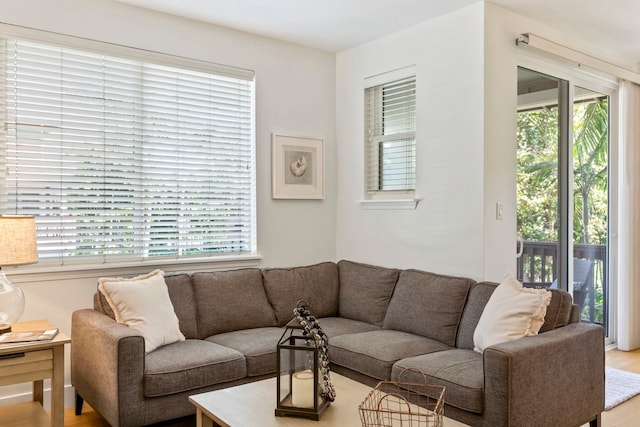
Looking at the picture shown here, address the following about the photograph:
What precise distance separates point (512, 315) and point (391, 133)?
189 centimetres

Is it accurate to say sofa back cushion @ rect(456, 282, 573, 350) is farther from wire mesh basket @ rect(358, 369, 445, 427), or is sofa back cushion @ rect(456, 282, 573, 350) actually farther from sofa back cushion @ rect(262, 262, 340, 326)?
sofa back cushion @ rect(262, 262, 340, 326)

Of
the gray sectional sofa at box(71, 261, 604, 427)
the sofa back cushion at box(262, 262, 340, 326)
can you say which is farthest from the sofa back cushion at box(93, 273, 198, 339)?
the sofa back cushion at box(262, 262, 340, 326)

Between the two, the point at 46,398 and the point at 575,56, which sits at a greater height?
the point at 575,56

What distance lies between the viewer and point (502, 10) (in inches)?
135

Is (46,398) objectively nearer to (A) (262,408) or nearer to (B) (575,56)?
(A) (262,408)

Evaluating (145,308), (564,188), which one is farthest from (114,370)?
(564,188)

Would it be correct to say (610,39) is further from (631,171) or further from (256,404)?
(256,404)

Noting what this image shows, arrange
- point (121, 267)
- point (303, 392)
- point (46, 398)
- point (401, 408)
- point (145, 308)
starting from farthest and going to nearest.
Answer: point (121, 267) → point (46, 398) → point (145, 308) → point (401, 408) → point (303, 392)

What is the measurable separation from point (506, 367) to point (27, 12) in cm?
328

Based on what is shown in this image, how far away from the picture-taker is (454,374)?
251 centimetres

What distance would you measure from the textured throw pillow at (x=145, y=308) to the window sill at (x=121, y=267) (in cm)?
37

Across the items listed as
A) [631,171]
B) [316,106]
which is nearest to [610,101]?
[631,171]

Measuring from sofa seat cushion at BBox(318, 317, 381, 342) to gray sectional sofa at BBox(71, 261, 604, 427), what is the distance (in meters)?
0.01

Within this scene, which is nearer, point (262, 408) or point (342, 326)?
point (262, 408)
